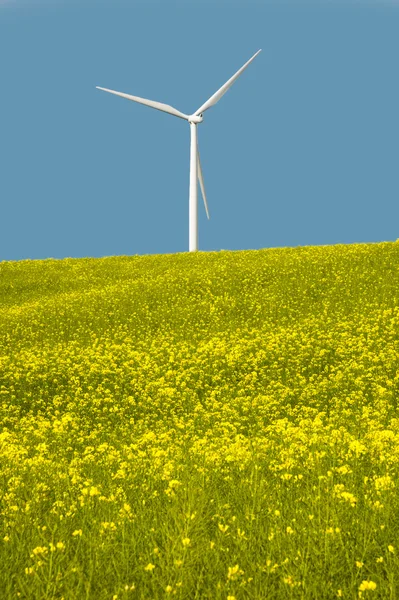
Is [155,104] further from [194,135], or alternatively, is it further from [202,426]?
[202,426]

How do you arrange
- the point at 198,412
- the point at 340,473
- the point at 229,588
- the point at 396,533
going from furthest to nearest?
the point at 198,412 → the point at 340,473 → the point at 396,533 → the point at 229,588

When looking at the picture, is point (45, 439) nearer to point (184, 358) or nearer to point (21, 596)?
point (184, 358)

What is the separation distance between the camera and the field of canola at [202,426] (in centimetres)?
634

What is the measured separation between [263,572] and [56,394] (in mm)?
17532

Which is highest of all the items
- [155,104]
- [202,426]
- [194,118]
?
[155,104]

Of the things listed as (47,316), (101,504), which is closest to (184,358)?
(47,316)

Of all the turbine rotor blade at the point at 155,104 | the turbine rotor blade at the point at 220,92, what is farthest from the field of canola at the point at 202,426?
the turbine rotor blade at the point at 220,92

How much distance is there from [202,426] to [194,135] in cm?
4291

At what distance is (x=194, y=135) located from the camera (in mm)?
57062

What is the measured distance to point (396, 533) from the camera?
7.11 meters

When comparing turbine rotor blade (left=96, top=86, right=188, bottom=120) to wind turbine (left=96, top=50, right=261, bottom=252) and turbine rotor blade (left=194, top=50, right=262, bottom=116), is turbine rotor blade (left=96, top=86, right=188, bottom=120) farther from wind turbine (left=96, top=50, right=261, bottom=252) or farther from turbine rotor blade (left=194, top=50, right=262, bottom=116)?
turbine rotor blade (left=194, top=50, right=262, bottom=116)

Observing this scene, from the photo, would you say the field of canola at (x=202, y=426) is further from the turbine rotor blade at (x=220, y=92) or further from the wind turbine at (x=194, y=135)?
the turbine rotor blade at (x=220, y=92)

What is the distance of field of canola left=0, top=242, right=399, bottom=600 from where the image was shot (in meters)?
6.34

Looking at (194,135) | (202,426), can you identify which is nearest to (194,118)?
(194,135)
